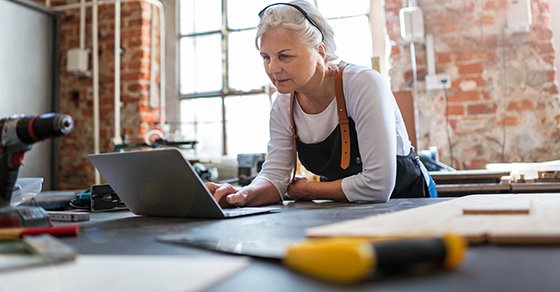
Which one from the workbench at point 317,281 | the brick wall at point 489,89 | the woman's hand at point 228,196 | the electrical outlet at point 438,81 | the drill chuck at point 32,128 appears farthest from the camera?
the electrical outlet at point 438,81

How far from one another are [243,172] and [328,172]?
1304mm

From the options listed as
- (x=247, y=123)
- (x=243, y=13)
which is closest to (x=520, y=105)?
(x=247, y=123)

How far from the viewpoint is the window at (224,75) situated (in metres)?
4.00

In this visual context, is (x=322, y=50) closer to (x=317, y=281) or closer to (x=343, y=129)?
(x=343, y=129)

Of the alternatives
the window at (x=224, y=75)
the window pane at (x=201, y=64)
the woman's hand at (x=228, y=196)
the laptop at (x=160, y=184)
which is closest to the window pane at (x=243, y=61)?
the window at (x=224, y=75)

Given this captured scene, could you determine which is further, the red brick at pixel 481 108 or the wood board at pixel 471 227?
the red brick at pixel 481 108

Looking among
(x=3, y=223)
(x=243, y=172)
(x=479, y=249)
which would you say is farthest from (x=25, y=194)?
(x=243, y=172)

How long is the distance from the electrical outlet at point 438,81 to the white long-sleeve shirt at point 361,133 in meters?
1.78

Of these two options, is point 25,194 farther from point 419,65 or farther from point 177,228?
point 419,65

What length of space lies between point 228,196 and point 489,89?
8.04 feet

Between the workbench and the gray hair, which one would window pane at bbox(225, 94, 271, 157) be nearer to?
the gray hair

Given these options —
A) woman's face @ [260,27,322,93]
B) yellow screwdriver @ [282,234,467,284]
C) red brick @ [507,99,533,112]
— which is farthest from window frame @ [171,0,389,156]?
yellow screwdriver @ [282,234,467,284]

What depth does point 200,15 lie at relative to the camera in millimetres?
4262

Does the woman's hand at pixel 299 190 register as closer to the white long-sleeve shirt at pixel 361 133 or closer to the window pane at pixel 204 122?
the white long-sleeve shirt at pixel 361 133
